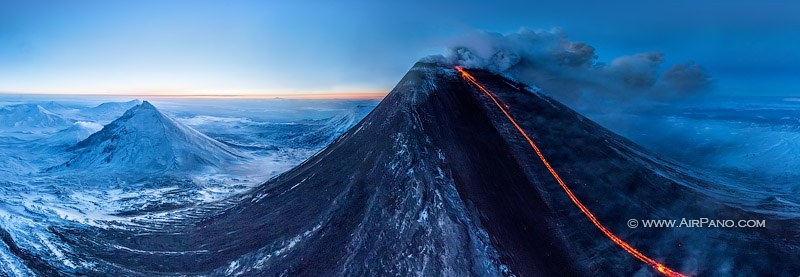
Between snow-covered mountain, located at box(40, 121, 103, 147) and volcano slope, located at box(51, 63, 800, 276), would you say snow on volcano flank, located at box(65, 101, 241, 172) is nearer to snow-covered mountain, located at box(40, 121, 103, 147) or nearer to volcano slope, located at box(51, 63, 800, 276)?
snow-covered mountain, located at box(40, 121, 103, 147)

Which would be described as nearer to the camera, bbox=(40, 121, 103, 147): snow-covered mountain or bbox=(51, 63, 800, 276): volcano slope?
bbox=(51, 63, 800, 276): volcano slope

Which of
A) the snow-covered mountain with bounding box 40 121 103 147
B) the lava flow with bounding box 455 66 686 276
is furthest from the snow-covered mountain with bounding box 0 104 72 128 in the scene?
the lava flow with bounding box 455 66 686 276

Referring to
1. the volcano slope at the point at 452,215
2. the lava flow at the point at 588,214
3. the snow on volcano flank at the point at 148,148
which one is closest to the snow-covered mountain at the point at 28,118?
the snow on volcano flank at the point at 148,148

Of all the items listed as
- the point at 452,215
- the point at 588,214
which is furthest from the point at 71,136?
the point at 588,214

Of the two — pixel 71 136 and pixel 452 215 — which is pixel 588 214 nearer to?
pixel 452 215

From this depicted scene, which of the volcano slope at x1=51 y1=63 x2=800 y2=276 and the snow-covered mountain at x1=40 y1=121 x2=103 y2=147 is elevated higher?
the volcano slope at x1=51 y1=63 x2=800 y2=276

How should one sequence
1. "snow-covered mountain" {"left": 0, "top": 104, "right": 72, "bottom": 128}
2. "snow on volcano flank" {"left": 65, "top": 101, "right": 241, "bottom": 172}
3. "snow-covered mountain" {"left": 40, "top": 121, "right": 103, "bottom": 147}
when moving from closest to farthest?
"snow on volcano flank" {"left": 65, "top": 101, "right": 241, "bottom": 172} < "snow-covered mountain" {"left": 40, "top": 121, "right": 103, "bottom": 147} < "snow-covered mountain" {"left": 0, "top": 104, "right": 72, "bottom": 128}

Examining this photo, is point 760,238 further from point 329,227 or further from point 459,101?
point 329,227

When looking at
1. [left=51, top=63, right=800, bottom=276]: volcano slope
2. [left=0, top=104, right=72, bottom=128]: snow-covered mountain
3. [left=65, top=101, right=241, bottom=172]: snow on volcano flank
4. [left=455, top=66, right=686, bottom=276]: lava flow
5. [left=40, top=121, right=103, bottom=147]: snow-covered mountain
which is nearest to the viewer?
[left=51, top=63, right=800, bottom=276]: volcano slope
